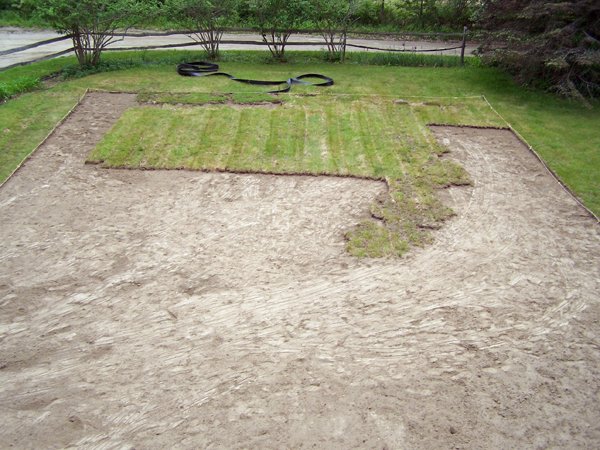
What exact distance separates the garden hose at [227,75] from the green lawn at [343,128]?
11.3 inches

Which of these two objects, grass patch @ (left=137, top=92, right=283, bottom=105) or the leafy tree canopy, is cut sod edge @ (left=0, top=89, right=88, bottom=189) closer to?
grass patch @ (left=137, top=92, right=283, bottom=105)

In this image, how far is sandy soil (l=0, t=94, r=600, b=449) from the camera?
4.98 m

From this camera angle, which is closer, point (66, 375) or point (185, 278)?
point (66, 375)

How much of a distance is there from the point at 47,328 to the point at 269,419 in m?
2.85

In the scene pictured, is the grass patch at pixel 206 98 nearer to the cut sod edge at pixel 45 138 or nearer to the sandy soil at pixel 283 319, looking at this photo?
the cut sod edge at pixel 45 138

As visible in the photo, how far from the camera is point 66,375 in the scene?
545 cm

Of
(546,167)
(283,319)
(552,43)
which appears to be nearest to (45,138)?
(283,319)

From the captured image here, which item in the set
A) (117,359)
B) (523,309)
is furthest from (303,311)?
(523,309)

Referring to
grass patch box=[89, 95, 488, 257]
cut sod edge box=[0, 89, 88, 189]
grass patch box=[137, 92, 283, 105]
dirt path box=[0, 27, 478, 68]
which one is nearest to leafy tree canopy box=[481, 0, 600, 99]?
grass patch box=[89, 95, 488, 257]

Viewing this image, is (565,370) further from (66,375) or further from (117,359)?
(66,375)

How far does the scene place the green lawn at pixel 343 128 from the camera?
9031 millimetres

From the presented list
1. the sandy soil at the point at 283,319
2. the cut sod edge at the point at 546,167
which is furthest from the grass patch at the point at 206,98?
the cut sod edge at the point at 546,167

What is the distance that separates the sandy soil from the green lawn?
0.56 meters

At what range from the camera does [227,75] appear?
1416cm
